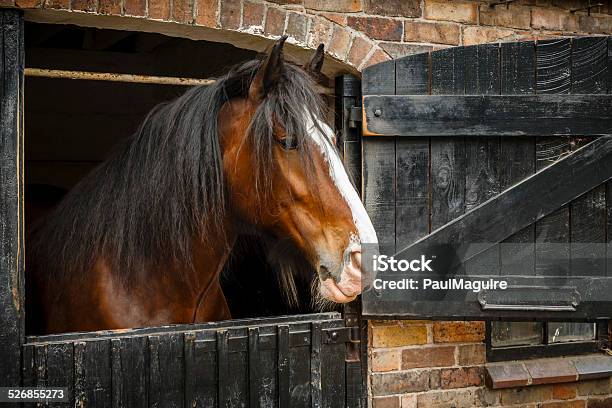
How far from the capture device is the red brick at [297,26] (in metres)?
2.74

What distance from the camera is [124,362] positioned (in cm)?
234

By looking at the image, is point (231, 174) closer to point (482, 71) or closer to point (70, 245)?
point (70, 245)

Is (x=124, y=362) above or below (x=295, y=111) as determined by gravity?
below

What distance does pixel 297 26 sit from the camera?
2.75 m

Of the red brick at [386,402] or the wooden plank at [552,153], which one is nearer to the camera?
the wooden plank at [552,153]

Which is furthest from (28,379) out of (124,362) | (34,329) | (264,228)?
(264,228)

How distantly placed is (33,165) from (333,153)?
4202 mm

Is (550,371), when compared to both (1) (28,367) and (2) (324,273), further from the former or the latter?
(1) (28,367)

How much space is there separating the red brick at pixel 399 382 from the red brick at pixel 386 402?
2cm

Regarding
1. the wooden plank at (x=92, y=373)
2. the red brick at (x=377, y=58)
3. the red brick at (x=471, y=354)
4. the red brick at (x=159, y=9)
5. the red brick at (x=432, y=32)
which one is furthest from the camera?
the red brick at (x=471, y=354)

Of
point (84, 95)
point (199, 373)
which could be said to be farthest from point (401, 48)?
point (84, 95)

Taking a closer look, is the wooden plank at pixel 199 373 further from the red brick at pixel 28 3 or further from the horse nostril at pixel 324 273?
the red brick at pixel 28 3

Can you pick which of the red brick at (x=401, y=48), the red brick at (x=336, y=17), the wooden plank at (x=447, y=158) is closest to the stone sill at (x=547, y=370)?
the wooden plank at (x=447, y=158)

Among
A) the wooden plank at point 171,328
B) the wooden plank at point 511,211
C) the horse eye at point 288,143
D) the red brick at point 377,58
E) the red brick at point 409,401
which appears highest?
the red brick at point 377,58
